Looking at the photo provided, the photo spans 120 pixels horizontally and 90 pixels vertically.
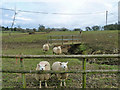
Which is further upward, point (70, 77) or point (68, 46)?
point (68, 46)

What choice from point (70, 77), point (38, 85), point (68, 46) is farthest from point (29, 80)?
point (68, 46)

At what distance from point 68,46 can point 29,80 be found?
1058cm

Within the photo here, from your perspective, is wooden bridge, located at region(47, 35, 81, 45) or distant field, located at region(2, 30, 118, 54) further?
wooden bridge, located at region(47, 35, 81, 45)

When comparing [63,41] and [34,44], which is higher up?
[63,41]

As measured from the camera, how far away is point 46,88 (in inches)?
164

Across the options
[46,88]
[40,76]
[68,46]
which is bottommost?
[46,88]

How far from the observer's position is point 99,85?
439cm

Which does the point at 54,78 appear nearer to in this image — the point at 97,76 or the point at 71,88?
the point at 71,88

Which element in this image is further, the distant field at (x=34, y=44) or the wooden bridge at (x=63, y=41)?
the wooden bridge at (x=63, y=41)

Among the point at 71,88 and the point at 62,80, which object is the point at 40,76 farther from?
the point at 71,88

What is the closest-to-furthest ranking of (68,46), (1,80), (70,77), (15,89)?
(15,89)
(1,80)
(70,77)
(68,46)

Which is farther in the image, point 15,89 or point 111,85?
point 111,85

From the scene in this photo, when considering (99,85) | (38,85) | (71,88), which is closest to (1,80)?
(38,85)

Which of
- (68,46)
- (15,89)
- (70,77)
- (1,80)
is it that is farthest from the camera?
(68,46)
